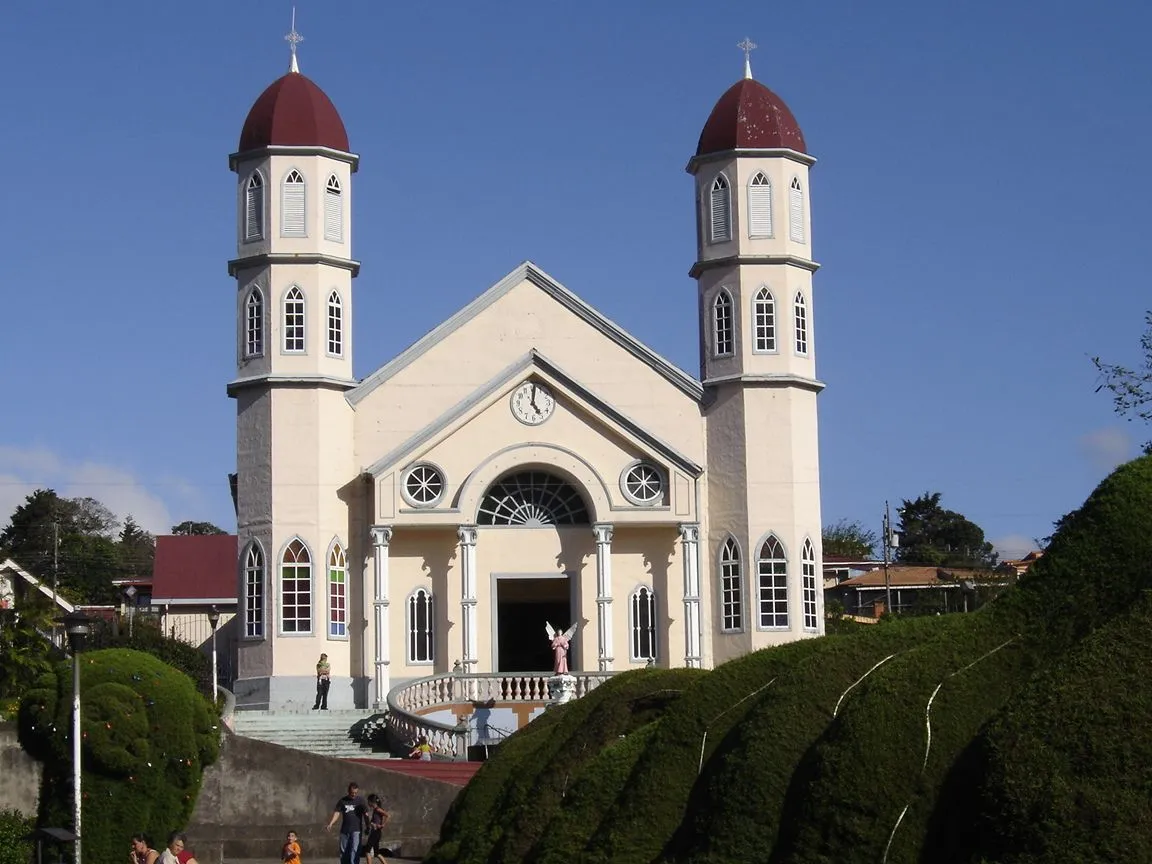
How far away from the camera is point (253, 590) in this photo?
40938 millimetres

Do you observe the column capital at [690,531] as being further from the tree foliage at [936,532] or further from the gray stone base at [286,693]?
the tree foliage at [936,532]

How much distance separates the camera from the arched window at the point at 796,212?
42.6 m

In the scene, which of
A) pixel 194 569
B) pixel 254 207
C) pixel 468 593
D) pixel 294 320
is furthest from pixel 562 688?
pixel 194 569

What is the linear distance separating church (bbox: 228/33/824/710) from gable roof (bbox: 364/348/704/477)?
46 millimetres

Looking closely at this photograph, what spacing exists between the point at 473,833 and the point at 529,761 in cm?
88

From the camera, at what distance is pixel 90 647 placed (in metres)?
50.8

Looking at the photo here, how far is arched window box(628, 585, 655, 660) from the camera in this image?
41688mm

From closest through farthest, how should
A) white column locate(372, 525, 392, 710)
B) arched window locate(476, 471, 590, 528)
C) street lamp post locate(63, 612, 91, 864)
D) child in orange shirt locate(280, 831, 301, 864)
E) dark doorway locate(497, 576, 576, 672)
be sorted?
street lamp post locate(63, 612, 91, 864) < child in orange shirt locate(280, 831, 301, 864) < white column locate(372, 525, 392, 710) < arched window locate(476, 471, 590, 528) < dark doorway locate(497, 576, 576, 672)

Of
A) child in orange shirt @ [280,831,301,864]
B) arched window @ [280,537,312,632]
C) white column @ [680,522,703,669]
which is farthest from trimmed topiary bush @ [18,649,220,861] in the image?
white column @ [680,522,703,669]

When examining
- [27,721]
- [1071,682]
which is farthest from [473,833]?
[1071,682]

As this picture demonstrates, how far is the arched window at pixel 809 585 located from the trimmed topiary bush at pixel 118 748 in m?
20.3

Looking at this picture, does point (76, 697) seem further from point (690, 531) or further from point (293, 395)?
point (690, 531)

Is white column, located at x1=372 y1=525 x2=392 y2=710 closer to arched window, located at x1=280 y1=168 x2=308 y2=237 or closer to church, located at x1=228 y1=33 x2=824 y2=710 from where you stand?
church, located at x1=228 y1=33 x2=824 y2=710

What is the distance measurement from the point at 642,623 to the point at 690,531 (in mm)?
2237
